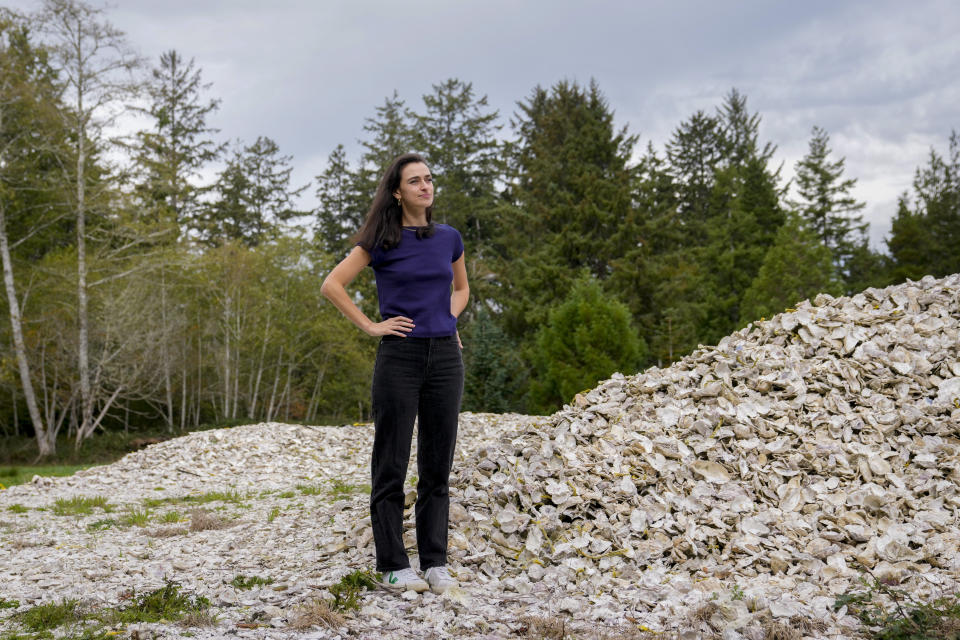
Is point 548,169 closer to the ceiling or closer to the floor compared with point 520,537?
closer to the ceiling

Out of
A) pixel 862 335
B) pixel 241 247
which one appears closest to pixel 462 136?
pixel 241 247

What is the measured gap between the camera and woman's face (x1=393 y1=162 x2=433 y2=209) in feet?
10.1

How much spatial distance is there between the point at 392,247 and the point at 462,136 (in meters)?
24.0

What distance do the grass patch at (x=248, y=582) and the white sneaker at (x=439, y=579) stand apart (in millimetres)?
794

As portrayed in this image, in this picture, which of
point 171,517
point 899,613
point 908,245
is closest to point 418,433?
point 899,613

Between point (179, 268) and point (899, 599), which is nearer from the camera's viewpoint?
point (899, 599)

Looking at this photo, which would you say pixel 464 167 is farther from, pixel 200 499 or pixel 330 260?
pixel 200 499

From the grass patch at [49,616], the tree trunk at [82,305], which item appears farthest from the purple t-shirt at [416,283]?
the tree trunk at [82,305]

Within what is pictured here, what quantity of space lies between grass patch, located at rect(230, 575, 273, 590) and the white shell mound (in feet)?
0.22

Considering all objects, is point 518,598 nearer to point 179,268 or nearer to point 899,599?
point 899,599

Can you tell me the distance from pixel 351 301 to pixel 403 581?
123 cm

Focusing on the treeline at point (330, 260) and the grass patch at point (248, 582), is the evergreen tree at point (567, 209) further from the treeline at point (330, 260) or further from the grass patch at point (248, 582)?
the grass patch at point (248, 582)

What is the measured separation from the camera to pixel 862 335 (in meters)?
5.09

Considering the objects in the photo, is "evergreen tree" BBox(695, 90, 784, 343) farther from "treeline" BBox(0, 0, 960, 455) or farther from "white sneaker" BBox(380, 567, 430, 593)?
"white sneaker" BBox(380, 567, 430, 593)
